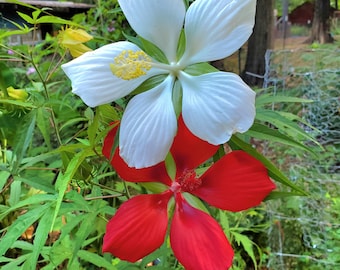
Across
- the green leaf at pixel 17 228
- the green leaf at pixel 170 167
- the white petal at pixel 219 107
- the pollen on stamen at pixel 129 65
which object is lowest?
the green leaf at pixel 17 228

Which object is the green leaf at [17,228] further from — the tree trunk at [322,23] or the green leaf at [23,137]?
the tree trunk at [322,23]

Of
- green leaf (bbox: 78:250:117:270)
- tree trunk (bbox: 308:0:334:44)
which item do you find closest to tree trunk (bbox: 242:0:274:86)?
tree trunk (bbox: 308:0:334:44)

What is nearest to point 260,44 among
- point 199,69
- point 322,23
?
point 322,23

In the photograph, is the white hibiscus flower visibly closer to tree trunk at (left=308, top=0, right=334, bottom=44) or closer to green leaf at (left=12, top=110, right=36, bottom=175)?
green leaf at (left=12, top=110, right=36, bottom=175)

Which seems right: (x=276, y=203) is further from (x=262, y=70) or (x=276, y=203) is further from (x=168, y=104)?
(x=262, y=70)

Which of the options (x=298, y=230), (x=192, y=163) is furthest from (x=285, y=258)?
(x=192, y=163)

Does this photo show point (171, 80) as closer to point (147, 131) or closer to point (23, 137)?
point (147, 131)

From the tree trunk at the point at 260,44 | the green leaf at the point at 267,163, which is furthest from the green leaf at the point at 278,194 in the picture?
the tree trunk at the point at 260,44
